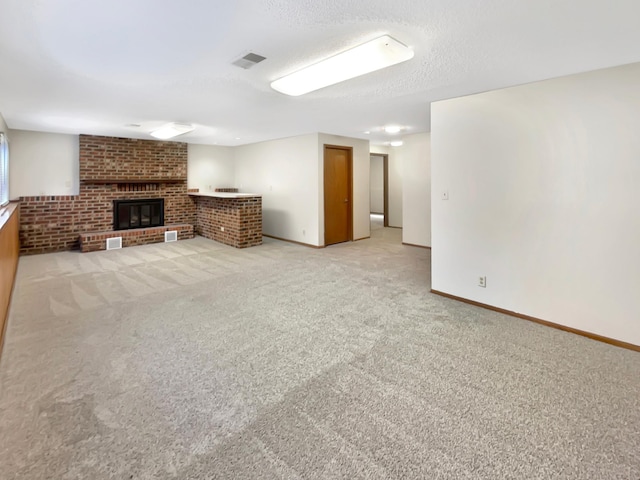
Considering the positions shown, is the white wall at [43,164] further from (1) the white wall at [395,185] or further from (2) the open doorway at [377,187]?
(2) the open doorway at [377,187]

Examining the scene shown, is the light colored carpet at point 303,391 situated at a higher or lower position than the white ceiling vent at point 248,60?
lower

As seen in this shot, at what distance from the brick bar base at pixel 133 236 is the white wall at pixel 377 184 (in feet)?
20.8

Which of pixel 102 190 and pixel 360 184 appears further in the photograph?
pixel 360 184

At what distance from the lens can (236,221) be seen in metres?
6.54

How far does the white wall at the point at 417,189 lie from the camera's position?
6574 mm

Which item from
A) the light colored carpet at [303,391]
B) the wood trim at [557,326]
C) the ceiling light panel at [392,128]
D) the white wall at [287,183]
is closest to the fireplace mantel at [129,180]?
the white wall at [287,183]

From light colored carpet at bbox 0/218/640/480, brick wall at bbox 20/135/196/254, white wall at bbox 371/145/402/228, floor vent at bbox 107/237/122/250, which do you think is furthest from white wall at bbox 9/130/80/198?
white wall at bbox 371/145/402/228

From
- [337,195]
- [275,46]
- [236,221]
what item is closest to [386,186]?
[337,195]

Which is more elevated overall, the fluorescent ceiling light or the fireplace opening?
the fluorescent ceiling light

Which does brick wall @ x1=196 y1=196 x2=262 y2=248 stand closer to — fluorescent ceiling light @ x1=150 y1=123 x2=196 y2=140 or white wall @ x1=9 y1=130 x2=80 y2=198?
fluorescent ceiling light @ x1=150 y1=123 x2=196 y2=140

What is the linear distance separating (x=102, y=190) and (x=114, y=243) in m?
1.16

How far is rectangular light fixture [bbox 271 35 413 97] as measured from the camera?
2.22 metres

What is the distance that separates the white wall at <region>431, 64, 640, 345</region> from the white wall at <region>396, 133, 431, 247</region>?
9.46 ft

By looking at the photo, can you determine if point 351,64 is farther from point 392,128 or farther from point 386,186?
point 386,186
